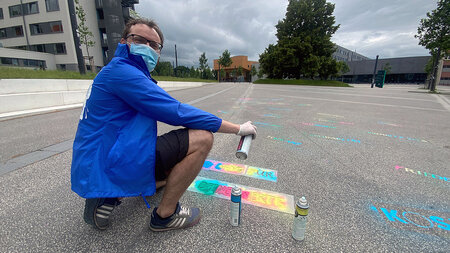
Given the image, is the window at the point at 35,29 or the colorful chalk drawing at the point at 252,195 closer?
the colorful chalk drawing at the point at 252,195

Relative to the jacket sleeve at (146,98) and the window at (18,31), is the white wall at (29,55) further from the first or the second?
the jacket sleeve at (146,98)

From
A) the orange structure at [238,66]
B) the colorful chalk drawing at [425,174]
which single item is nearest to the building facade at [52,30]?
the colorful chalk drawing at [425,174]

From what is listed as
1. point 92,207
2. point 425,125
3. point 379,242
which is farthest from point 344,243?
point 425,125

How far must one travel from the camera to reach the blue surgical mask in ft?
5.20

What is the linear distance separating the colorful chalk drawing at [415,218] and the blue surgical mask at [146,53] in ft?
8.23

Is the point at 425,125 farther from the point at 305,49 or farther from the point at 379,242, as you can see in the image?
the point at 305,49

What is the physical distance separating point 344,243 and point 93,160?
6.36ft

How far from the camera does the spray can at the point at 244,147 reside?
1551 millimetres

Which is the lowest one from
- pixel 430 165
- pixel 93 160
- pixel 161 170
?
pixel 430 165

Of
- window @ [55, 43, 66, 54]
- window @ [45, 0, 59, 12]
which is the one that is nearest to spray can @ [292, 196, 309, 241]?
window @ [55, 43, 66, 54]

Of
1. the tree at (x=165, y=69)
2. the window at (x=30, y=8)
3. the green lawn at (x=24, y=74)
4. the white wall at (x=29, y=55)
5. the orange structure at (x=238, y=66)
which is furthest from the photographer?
the orange structure at (x=238, y=66)

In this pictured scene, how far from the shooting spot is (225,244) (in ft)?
4.80

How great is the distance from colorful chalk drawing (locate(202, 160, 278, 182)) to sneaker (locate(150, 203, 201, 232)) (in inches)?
39.9

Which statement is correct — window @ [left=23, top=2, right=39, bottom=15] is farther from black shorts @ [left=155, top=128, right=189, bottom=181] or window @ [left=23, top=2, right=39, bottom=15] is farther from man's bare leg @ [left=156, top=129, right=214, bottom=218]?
man's bare leg @ [left=156, top=129, right=214, bottom=218]
